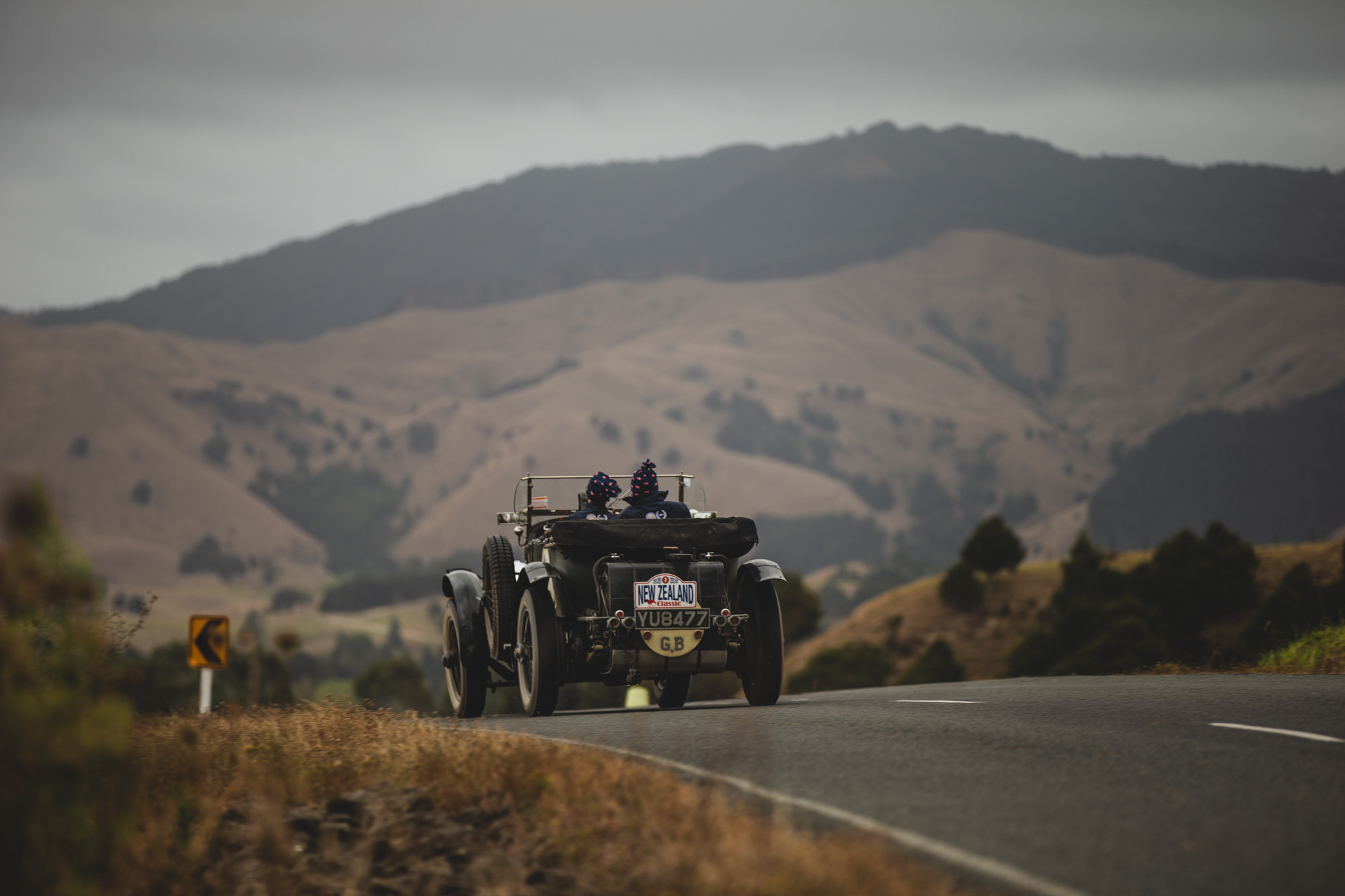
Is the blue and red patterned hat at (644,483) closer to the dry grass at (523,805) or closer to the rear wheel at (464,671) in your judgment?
the rear wheel at (464,671)

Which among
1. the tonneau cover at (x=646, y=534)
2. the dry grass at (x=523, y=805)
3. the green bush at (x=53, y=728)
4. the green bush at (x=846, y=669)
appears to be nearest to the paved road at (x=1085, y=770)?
the dry grass at (x=523, y=805)

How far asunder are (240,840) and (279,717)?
4.09 metres

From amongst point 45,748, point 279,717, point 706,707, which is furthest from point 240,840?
point 706,707

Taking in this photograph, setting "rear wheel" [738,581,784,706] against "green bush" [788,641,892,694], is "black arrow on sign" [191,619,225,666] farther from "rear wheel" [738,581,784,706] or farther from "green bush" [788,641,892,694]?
"green bush" [788,641,892,694]

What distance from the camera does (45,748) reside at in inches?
223

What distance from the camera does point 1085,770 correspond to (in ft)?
25.5

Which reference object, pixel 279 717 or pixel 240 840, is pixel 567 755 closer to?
pixel 240 840

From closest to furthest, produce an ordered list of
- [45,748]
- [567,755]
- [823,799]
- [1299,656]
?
[45,748], [823,799], [567,755], [1299,656]

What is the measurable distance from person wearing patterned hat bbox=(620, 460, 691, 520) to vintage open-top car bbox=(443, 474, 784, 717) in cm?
30

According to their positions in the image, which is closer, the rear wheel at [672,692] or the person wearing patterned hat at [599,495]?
the person wearing patterned hat at [599,495]

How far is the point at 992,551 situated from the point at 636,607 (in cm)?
9233

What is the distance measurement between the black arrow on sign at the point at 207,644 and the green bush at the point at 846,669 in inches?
2955

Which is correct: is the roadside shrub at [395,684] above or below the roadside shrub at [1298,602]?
below

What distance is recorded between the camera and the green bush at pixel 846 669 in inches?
3543
